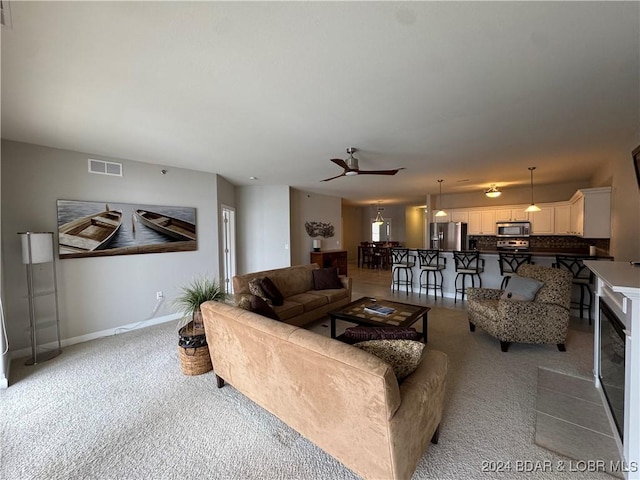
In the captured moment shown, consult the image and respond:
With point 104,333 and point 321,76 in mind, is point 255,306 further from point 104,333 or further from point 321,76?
point 104,333

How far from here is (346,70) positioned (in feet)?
6.26

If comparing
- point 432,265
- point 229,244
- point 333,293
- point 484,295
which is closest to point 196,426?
point 333,293

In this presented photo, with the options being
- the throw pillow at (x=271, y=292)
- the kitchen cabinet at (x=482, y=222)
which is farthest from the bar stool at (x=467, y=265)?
the throw pillow at (x=271, y=292)

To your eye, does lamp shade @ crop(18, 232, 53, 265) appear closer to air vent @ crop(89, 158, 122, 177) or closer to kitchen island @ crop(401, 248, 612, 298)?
air vent @ crop(89, 158, 122, 177)

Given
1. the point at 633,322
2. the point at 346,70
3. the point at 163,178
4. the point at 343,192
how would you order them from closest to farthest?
the point at 633,322 → the point at 346,70 → the point at 163,178 → the point at 343,192

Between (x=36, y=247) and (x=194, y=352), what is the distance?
88.3 inches

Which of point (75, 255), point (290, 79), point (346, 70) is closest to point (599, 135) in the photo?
point (346, 70)

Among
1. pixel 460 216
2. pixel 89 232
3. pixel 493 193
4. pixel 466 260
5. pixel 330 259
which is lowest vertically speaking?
pixel 330 259

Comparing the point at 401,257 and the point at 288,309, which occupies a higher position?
the point at 401,257

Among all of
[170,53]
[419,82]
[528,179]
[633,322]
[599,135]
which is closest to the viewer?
[633,322]

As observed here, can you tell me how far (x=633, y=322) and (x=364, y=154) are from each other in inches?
125

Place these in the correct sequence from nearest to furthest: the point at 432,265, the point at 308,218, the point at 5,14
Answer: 1. the point at 5,14
2. the point at 432,265
3. the point at 308,218

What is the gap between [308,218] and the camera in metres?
7.84

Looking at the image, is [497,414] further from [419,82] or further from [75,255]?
[75,255]
